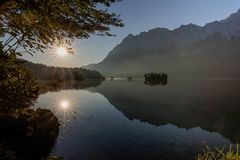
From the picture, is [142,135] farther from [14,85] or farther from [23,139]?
[14,85]

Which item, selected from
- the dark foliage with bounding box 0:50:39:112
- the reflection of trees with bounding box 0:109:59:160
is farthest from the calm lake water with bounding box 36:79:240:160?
the dark foliage with bounding box 0:50:39:112

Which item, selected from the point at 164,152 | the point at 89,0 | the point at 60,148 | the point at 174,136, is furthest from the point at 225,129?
the point at 89,0

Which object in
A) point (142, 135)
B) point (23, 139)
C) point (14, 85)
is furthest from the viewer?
point (142, 135)

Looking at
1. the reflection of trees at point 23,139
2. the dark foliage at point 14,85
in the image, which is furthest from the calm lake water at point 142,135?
the dark foliage at point 14,85

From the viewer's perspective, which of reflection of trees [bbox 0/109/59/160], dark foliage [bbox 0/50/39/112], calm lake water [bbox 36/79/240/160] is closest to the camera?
dark foliage [bbox 0/50/39/112]

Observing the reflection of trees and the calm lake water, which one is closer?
the reflection of trees

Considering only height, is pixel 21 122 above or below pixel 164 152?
above

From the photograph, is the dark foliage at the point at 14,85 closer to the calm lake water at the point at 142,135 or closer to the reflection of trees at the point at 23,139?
the reflection of trees at the point at 23,139

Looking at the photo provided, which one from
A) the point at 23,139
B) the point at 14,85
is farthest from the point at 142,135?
the point at 14,85

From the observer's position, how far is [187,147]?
2592 cm

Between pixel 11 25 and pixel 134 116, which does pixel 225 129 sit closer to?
pixel 134 116

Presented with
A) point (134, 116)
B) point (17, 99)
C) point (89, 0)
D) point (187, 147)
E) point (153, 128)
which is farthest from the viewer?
point (134, 116)

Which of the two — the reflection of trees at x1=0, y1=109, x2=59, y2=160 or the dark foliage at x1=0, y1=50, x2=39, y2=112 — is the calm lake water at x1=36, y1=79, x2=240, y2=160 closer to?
the reflection of trees at x1=0, y1=109, x2=59, y2=160

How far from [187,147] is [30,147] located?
47.1 ft
